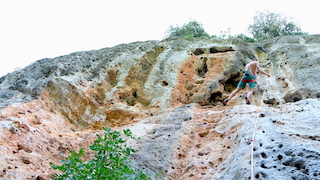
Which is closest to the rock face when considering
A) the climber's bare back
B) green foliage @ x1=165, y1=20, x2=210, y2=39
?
the climber's bare back

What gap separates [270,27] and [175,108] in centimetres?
1323

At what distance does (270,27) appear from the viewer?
1903 cm

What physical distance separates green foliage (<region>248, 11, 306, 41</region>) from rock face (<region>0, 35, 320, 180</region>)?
21.5 feet

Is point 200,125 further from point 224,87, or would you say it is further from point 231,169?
point 224,87

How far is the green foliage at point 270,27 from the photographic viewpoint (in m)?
18.8

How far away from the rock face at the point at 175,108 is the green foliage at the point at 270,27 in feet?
21.5

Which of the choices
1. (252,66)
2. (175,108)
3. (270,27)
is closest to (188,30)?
(270,27)

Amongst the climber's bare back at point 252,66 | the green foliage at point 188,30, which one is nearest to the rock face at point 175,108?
the climber's bare back at point 252,66

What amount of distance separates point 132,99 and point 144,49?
11.0ft

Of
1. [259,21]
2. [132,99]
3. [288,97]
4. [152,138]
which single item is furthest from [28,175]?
[259,21]

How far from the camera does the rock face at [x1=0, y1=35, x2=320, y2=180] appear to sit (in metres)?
4.96

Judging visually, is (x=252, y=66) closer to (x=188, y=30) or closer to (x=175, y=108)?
(x=175, y=108)

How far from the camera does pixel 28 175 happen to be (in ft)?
16.8

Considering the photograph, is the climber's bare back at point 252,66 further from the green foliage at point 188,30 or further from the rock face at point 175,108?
the green foliage at point 188,30
